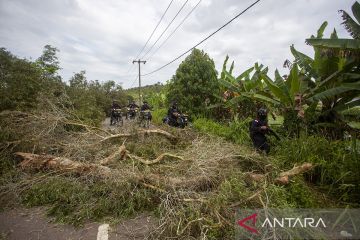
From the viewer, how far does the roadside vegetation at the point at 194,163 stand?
410 centimetres

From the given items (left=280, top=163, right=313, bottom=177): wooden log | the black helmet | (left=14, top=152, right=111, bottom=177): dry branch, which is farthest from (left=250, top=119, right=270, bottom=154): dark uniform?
(left=14, top=152, right=111, bottom=177): dry branch

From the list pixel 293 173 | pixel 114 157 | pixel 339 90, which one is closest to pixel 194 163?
pixel 293 173

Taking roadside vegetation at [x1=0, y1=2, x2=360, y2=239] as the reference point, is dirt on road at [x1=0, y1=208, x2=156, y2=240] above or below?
below

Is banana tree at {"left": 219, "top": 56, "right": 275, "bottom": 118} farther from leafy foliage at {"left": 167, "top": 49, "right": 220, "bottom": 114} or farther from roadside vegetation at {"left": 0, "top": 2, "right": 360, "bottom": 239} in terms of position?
leafy foliage at {"left": 167, "top": 49, "right": 220, "bottom": 114}

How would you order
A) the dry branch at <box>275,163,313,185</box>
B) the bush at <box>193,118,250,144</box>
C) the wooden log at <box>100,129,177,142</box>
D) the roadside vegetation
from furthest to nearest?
1. the bush at <box>193,118,250,144</box>
2. the wooden log at <box>100,129,177,142</box>
3. the dry branch at <box>275,163,313,185</box>
4. the roadside vegetation

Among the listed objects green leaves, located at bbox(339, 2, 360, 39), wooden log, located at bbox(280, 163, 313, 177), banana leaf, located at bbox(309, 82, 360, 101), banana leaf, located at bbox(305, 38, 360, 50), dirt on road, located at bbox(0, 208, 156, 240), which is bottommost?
dirt on road, located at bbox(0, 208, 156, 240)

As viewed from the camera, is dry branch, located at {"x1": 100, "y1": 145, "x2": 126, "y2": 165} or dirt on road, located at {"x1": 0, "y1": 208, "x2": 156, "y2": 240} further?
dry branch, located at {"x1": 100, "y1": 145, "x2": 126, "y2": 165}

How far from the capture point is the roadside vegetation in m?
4.10

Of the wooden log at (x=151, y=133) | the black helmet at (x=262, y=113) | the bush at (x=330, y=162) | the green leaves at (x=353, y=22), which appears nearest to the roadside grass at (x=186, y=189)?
the bush at (x=330, y=162)

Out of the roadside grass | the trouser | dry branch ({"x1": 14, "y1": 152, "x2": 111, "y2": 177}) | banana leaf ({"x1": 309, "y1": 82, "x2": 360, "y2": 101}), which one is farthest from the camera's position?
the trouser

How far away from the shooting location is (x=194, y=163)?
5.11m

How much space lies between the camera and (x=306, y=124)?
6.88m

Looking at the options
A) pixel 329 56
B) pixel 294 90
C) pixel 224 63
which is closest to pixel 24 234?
pixel 294 90

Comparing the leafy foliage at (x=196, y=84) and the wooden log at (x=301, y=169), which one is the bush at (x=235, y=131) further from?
the wooden log at (x=301, y=169)
